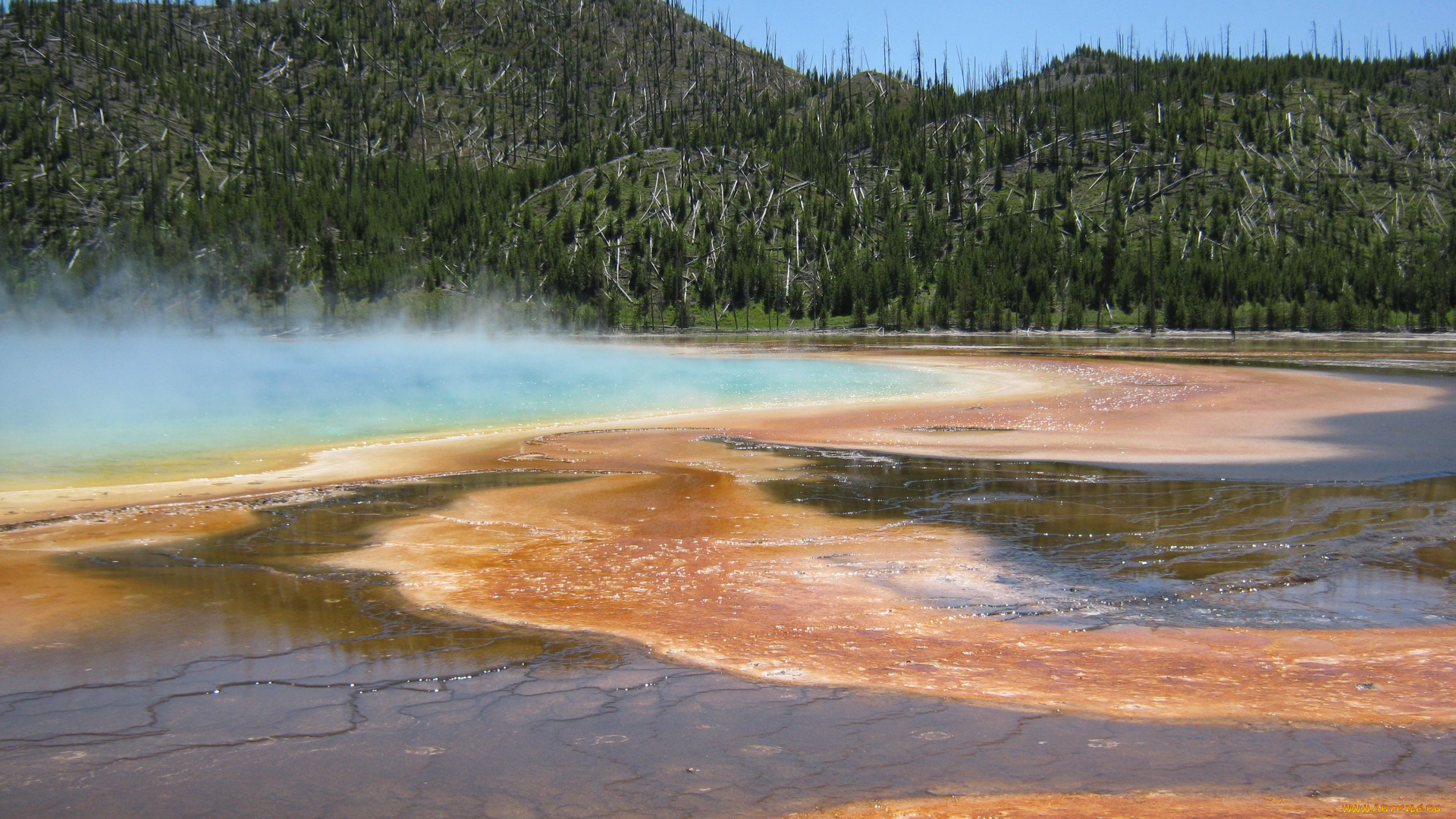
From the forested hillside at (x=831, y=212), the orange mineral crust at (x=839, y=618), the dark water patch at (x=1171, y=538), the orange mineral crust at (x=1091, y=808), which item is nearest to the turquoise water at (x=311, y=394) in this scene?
the orange mineral crust at (x=839, y=618)

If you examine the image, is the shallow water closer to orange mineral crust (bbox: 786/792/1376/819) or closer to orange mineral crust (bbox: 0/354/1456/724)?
orange mineral crust (bbox: 786/792/1376/819)

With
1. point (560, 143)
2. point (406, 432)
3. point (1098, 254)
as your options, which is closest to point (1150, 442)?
point (406, 432)

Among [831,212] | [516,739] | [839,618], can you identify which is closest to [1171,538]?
[839,618]

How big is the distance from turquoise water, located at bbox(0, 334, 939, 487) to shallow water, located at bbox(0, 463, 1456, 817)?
1293 centimetres

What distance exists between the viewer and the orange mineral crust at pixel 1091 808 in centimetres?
538

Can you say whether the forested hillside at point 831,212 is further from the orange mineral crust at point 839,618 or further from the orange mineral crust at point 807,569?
the orange mineral crust at point 839,618

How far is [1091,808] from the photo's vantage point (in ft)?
18.0

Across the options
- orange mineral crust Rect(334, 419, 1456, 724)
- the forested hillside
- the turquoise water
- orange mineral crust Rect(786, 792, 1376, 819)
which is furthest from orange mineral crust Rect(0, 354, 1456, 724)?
the forested hillside

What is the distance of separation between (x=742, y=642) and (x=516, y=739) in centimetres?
264

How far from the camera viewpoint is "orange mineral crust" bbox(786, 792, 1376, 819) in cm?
538

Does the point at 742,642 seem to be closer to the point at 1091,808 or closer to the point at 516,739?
the point at 516,739

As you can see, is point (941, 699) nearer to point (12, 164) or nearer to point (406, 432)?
point (406, 432)

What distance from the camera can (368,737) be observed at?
6.56 meters

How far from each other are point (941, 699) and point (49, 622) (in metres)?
8.07
